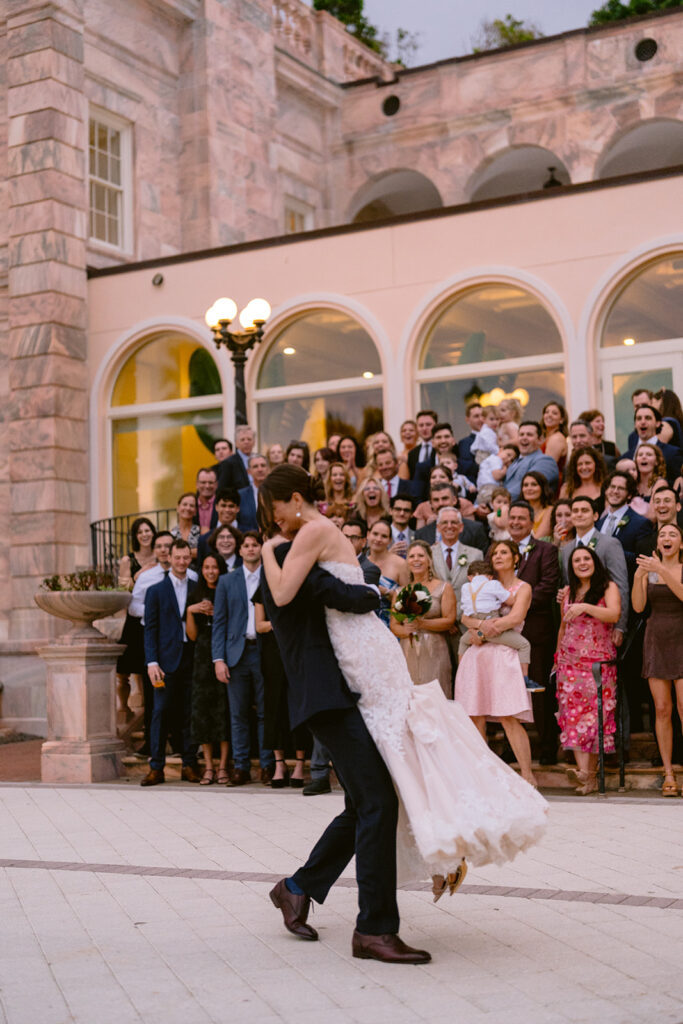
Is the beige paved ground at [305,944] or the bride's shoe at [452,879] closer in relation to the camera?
the beige paved ground at [305,944]

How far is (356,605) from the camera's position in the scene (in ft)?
18.4

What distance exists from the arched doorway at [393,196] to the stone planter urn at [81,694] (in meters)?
14.5

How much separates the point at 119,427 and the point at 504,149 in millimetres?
9118

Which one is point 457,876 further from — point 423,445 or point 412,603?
point 423,445

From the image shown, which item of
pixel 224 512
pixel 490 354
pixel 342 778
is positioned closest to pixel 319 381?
pixel 490 354

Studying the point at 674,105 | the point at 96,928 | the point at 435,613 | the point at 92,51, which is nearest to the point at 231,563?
the point at 435,613

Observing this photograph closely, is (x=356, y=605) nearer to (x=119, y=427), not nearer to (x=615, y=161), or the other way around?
(x=119, y=427)

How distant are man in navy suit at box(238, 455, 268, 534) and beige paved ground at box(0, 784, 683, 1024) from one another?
532 cm

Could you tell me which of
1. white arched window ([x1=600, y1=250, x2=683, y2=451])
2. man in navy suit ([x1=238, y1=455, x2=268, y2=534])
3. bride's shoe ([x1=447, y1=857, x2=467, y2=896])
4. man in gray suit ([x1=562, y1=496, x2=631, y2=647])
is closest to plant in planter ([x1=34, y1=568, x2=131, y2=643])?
man in navy suit ([x1=238, y1=455, x2=268, y2=534])

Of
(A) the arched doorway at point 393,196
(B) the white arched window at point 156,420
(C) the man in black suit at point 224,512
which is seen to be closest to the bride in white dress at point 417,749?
(C) the man in black suit at point 224,512

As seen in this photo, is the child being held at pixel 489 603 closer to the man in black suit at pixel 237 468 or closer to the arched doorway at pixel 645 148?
the man in black suit at pixel 237 468

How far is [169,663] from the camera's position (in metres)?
12.4

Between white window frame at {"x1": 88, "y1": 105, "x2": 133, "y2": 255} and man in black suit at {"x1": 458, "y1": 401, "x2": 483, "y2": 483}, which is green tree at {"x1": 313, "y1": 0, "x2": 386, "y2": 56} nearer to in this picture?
white window frame at {"x1": 88, "y1": 105, "x2": 133, "y2": 255}

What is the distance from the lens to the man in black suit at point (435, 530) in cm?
1171
